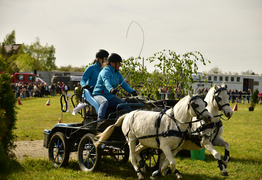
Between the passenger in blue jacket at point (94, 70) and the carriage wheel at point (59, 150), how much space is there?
1501 mm

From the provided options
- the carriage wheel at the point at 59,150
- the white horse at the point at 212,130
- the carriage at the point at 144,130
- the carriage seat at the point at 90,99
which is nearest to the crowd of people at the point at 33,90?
the carriage wheel at the point at 59,150

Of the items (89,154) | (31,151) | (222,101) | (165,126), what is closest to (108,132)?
(89,154)

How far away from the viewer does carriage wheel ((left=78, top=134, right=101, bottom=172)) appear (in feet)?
24.1

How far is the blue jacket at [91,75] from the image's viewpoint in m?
8.57

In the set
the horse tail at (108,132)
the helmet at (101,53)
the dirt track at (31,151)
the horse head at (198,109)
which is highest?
the helmet at (101,53)

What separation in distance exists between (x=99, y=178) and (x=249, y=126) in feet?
45.1

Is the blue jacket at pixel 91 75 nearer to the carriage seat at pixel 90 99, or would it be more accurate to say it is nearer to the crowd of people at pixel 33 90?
the carriage seat at pixel 90 99

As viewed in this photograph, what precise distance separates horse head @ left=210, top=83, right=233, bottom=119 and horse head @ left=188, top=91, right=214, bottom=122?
6.48 feet

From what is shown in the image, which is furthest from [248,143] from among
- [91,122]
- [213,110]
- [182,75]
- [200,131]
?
[91,122]

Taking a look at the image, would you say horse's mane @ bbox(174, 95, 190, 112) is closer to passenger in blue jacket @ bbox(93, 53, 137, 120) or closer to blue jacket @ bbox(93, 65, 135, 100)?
passenger in blue jacket @ bbox(93, 53, 137, 120)

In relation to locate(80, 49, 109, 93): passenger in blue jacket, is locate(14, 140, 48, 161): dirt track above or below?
below

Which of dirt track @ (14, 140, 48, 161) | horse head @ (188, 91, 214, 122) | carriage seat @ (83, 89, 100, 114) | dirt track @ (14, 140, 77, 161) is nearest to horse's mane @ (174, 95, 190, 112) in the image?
horse head @ (188, 91, 214, 122)

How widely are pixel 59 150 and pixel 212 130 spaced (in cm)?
395

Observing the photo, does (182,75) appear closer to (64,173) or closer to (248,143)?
(248,143)
